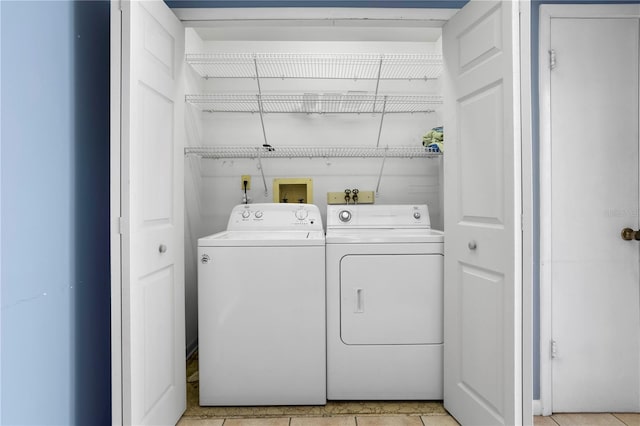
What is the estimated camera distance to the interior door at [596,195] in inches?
77.4

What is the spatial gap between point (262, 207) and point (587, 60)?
1.90 m

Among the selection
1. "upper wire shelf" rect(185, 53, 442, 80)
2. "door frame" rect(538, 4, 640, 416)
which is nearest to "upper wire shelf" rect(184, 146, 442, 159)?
"upper wire shelf" rect(185, 53, 442, 80)

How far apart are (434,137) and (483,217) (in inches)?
38.8

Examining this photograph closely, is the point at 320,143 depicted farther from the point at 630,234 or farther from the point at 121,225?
the point at 630,234

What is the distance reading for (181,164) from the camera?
1916 millimetres

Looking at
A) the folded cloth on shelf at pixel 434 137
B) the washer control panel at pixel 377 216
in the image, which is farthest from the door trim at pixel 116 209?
the folded cloth on shelf at pixel 434 137

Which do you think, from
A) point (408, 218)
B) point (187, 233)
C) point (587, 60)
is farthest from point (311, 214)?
point (587, 60)

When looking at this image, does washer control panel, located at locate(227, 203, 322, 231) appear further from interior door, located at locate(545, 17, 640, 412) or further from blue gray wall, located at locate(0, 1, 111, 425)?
interior door, located at locate(545, 17, 640, 412)

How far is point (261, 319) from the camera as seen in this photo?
197 cm

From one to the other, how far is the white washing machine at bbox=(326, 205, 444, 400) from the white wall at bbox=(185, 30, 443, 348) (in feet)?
2.66

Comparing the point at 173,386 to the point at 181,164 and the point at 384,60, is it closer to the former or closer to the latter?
the point at 181,164

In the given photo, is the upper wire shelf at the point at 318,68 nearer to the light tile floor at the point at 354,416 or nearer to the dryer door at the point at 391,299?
the dryer door at the point at 391,299

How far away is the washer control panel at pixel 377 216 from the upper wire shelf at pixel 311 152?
0.35m

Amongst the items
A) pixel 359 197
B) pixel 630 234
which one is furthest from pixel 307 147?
pixel 630 234
